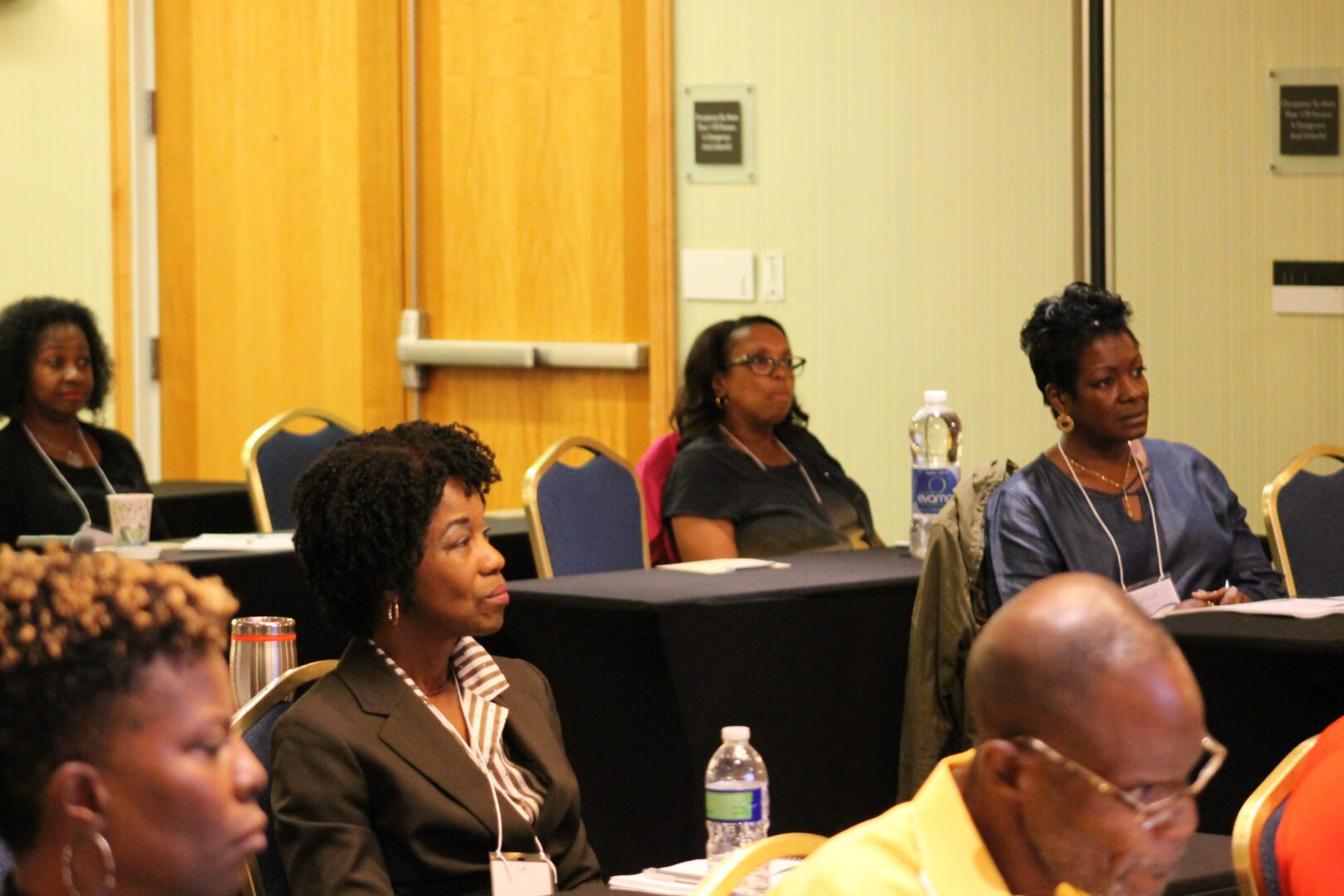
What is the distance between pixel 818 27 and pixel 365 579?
12.8 ft

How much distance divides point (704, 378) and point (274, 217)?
278cm

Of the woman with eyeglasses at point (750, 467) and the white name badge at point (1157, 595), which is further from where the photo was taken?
the woman with eyeglasses at point (750, 467)

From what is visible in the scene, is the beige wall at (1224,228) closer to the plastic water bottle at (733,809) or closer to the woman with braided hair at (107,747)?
the plastic water bottle at (733,809)

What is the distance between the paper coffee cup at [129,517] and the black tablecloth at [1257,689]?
2444 millimetres

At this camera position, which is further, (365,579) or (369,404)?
(369,404)

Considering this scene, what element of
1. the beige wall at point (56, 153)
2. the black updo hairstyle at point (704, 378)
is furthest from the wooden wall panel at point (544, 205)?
the beige wall at point (56, 153)

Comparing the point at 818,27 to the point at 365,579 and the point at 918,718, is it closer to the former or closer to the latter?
the point at 918,718

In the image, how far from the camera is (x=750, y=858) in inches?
78.4

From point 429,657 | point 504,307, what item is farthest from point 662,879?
point 504,307

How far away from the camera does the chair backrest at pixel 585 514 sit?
4.53 metres

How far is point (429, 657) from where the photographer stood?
267 centimetres

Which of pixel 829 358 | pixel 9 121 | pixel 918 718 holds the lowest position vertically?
pixel 918 718

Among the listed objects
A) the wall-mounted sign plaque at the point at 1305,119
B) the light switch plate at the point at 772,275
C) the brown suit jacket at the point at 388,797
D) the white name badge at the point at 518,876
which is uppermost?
the wall-mounted sign plaque at the point at 1305,119

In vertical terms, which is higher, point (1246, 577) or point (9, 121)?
point (9, 121)
